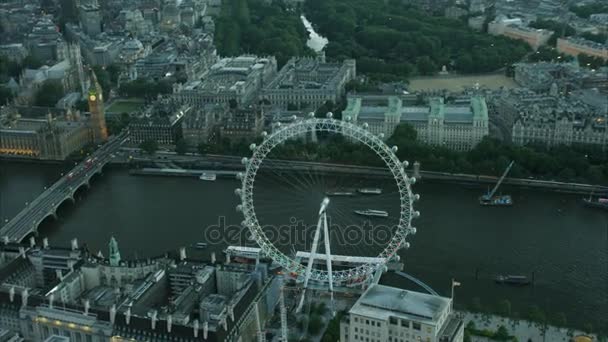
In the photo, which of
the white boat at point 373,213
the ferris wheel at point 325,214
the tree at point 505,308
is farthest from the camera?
the white boat at point 373,213

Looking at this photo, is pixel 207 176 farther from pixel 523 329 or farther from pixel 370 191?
pixel 523 329

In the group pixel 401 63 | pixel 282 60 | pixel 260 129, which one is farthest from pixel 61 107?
pixel 401 63

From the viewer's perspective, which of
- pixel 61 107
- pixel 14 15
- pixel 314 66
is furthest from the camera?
pixel 14 15

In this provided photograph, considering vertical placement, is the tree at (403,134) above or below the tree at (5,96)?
above

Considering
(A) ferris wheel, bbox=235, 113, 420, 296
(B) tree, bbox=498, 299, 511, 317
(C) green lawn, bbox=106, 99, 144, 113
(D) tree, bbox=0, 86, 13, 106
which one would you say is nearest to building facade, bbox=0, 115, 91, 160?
(C) green lawn, bbox=106, 99, 144, 113

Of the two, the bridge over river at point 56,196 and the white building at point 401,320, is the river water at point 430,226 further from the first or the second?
the white building at point 401,320

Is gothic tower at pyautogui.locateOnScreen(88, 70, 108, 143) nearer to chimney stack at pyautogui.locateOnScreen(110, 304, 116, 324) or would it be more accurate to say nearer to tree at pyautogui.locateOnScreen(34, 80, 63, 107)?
tree at pyautogui.locateOnScreen(34, 80, 63, 107)

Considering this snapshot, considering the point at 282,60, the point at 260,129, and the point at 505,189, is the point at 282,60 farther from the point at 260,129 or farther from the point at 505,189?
the point at 505,189

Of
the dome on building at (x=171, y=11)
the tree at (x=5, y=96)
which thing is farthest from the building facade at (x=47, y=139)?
the dome on building at (x=171, y=11)
